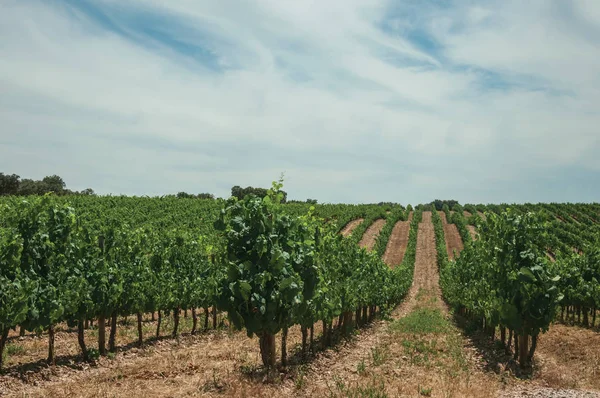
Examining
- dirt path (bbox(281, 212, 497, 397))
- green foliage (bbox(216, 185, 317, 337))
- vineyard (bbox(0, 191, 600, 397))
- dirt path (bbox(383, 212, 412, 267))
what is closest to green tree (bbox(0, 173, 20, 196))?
dirt path (bbox(383, 212, 412, 267))

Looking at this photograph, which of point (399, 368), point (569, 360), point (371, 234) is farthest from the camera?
point (371, 234)

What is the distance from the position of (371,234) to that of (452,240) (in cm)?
1331

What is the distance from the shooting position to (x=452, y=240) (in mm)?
78188

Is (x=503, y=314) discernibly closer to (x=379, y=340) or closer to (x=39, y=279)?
(x=379, y=340)

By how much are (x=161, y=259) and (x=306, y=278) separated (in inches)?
492

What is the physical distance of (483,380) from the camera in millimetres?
16016

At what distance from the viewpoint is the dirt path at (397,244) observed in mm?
67750

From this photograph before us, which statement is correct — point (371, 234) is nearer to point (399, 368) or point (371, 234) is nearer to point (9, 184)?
point (399, 368)

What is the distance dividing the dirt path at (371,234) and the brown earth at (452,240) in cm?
1132

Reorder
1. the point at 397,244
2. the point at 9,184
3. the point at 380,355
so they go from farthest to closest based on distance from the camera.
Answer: the point at 9,184 < the point at 397,244 < the point at 380,355

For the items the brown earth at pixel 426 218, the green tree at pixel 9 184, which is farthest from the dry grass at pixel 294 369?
the green tree at pixel 9 184

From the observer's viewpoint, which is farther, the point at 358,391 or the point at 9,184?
the point at 9,184

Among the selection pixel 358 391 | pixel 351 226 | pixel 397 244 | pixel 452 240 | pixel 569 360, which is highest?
pixel 351 226

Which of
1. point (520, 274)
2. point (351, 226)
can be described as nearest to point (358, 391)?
point (520, 274)
